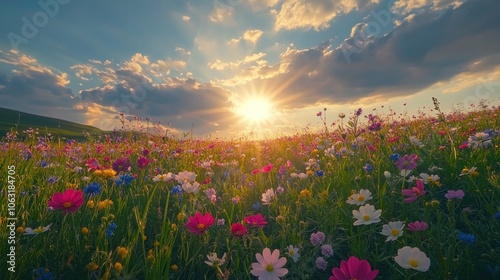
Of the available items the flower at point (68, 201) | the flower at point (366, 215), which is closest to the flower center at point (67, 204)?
the flower at point (68, 201)

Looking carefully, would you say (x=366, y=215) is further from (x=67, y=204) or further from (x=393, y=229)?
(x=67, y=204)

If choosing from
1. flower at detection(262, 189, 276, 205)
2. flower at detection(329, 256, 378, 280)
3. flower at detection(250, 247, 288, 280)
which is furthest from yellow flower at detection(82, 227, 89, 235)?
flower at detection(329, 256, 378, 280)

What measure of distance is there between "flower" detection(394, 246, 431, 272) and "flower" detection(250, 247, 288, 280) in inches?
23.7

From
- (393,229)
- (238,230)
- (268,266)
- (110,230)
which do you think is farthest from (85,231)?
(393,229)

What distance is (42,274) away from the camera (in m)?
1.64

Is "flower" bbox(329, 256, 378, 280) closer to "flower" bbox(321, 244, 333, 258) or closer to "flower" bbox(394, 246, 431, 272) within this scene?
"flower" bbox(394, 246, 431, 272)

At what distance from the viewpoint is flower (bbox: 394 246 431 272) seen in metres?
1.41

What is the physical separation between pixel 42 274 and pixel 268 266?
4.28 ft

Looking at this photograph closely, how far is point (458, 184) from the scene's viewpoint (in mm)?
2771

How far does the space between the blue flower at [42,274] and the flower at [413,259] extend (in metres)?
1.91

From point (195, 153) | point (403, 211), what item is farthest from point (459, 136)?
point (195, 153)

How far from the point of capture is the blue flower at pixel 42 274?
5.33 ft

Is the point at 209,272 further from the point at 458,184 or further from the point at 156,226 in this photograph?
the point at 458,184

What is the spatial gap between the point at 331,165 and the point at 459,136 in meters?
2.07
